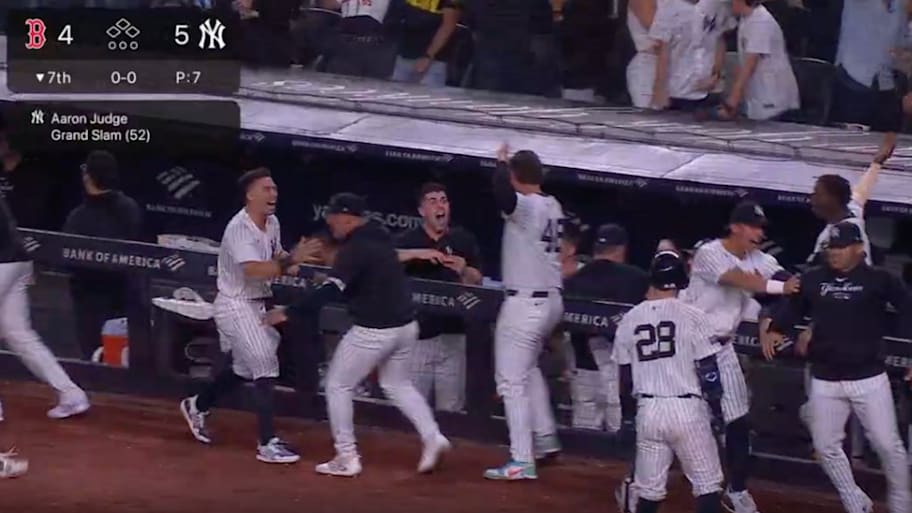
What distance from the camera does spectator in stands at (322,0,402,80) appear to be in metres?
12.0

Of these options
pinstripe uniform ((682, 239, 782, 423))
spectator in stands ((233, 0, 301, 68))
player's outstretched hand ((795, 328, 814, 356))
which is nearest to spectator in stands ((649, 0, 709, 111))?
pinstripe uniform ((682, 239, 782, 423))

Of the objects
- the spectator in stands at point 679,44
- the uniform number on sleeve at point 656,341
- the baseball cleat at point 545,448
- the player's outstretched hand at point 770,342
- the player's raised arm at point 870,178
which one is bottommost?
the baseball cleat at point 545,448

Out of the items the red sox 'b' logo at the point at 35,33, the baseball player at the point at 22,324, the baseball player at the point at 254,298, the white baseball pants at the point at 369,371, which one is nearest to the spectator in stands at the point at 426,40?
the red sox 'b' logo at the point at 35,33

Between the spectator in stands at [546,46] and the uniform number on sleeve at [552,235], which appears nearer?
the uniform number on sleeve at [552,235]

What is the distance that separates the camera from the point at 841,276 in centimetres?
845

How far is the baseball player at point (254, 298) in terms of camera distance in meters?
9.52

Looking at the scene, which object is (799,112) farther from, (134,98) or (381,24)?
(134,98)

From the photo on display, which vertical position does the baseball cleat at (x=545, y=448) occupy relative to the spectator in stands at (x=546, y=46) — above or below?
below

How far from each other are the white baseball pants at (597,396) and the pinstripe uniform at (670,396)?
5.67 ft

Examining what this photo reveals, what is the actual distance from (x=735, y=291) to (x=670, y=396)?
4.27 feet

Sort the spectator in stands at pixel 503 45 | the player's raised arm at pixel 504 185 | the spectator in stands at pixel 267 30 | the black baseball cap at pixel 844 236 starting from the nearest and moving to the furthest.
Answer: the black baseball cap at pixel 844 236 < the player's raised arm at pixel 504 185 < the spectator in stands at pixel 503 45 < the spectator in stands at pixel 267 30

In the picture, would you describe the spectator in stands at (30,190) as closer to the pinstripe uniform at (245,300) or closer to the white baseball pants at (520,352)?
the pinstripe uniform at (245,300)

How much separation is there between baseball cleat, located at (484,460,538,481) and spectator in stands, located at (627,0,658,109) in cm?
298

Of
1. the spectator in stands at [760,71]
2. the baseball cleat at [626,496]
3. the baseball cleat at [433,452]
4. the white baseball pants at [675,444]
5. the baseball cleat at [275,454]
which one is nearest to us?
the white baseball pants at [675,444]
